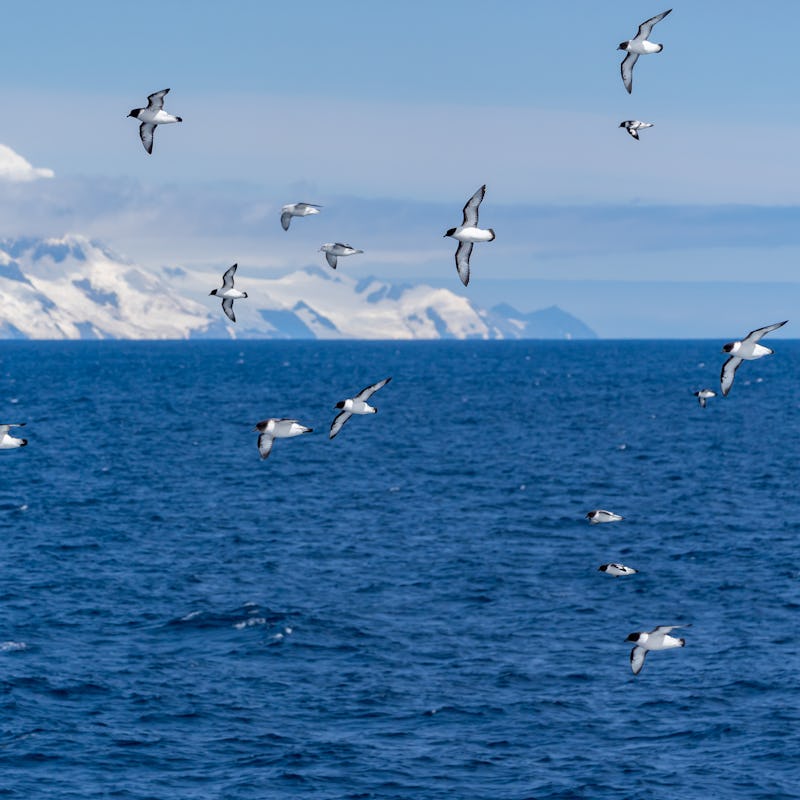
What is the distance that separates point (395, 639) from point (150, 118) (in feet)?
136

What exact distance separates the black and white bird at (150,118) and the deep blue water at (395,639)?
88.7 feet

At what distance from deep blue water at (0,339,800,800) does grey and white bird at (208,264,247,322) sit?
20.8 meters

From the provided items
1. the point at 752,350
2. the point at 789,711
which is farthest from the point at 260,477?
the point at 752,350

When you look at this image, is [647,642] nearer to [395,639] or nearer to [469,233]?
[469,233]

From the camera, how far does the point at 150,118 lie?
41.1 metres

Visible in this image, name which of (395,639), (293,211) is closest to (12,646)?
(395,639)

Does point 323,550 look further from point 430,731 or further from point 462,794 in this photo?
point 462,794

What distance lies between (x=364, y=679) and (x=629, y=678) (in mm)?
13754

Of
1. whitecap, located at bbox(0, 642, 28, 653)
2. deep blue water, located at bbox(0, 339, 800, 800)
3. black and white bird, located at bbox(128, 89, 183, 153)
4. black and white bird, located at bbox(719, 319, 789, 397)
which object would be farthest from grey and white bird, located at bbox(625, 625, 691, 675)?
whitecap, located at bbox(0, 642, 28, 653)

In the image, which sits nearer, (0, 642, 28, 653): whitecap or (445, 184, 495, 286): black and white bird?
(445, 184, 495, 286): black and white bird

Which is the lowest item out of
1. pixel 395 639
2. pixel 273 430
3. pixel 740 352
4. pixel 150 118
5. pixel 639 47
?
pixel 395 639

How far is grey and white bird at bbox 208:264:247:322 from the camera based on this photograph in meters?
42.3

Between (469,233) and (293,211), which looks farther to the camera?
(293,211)

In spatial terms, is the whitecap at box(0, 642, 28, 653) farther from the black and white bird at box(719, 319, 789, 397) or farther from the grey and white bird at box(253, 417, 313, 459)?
the black and white bird at box(719, 319, 789, 397)
